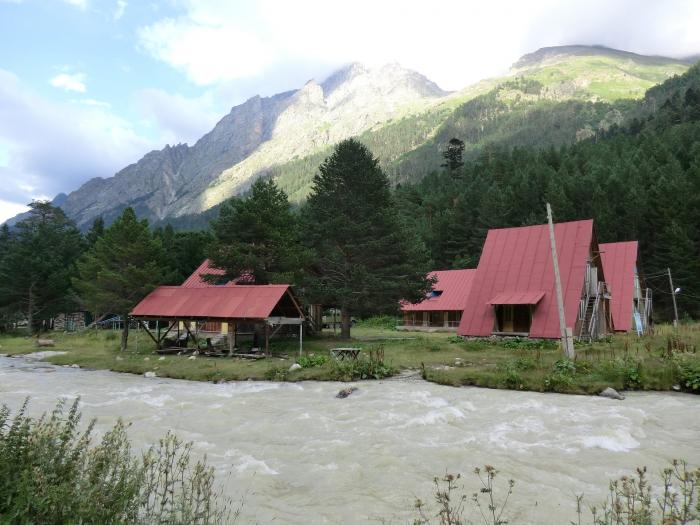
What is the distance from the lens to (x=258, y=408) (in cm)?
1475

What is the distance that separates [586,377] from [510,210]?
54236 mm

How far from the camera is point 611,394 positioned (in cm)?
1484

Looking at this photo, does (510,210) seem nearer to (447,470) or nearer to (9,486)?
(447,470)

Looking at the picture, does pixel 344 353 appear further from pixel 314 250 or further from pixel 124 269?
pixel 124 269

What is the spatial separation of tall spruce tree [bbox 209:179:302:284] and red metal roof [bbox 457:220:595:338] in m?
12.9

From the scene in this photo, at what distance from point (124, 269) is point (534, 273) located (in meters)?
28.5

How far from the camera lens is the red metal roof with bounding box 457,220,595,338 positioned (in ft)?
88.2

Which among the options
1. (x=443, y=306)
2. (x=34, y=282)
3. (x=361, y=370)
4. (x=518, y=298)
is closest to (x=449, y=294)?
(x=443, y=306)

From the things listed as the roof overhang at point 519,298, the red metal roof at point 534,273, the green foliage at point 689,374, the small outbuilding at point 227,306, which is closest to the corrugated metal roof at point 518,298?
the roof overhang at point 519,298

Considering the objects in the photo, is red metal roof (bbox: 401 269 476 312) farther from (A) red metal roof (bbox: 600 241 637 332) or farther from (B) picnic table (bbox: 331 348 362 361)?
(B) picnic table (bbox: 331 348 362 361)

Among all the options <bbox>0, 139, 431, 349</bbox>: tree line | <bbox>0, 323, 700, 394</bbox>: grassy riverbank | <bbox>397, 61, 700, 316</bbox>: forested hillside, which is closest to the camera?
<bbox>0, 323, 700, 394</bbox>: grassy riverbank

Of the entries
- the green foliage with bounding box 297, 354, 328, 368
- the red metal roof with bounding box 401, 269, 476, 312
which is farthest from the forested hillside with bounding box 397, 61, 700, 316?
the green foliage with bounding box 297, 354, 328, 368

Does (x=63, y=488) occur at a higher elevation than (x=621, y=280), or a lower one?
lower

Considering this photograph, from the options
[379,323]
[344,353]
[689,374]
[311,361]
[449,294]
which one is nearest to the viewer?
[689,374]
